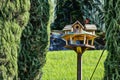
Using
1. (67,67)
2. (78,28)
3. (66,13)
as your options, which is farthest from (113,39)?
(66,13)

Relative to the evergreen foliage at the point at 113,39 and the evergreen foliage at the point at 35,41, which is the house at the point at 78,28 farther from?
the evergreen foliage at the point at 113,39

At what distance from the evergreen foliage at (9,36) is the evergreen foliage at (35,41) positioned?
1.43 meters

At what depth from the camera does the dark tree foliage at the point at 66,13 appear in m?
16.0

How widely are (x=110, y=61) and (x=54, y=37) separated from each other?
1027 cm

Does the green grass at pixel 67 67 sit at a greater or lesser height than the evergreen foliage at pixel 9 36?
lesser

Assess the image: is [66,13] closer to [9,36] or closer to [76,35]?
[76,35]

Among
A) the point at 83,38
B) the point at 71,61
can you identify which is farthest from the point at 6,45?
the point at 71,61

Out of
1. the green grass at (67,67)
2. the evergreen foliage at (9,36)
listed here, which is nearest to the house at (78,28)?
the evergreen foliage at (9,36)

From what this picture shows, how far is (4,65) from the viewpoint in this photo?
428 cm

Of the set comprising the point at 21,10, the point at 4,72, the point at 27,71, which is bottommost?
the point at 27,71

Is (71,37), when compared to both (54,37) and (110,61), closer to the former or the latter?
(110,61)

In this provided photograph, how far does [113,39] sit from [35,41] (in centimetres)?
212

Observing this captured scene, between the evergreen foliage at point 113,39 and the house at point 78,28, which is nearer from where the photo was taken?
the evergreen foliage at point 113,39

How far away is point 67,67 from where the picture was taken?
31.2 ft
